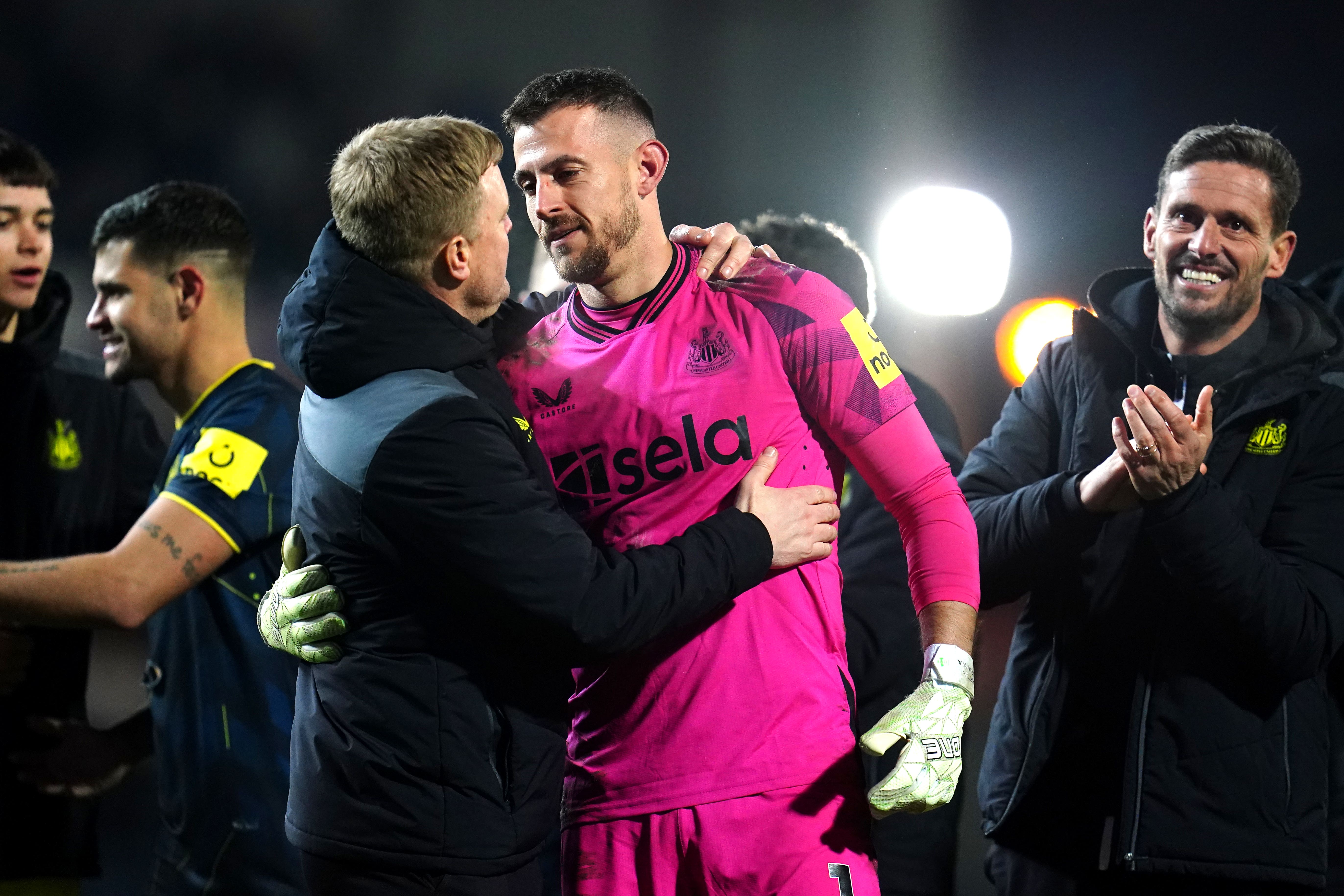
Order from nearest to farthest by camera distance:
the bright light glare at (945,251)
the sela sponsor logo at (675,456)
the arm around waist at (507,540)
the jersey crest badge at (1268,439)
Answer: the arm around waist at (507,540) → the sela sponsor logo at (675,456) → the jersey crest badge at (1268,439) → the bright light glare at (945,251)

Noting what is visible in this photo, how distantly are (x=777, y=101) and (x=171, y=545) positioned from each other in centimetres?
227

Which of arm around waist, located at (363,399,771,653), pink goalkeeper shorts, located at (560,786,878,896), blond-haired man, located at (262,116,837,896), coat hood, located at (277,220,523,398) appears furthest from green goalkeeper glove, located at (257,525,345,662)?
pink goalkeeper shorts, located at (560,786,878,896)

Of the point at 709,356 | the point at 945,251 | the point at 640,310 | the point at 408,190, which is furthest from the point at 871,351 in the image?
the point at 945,251

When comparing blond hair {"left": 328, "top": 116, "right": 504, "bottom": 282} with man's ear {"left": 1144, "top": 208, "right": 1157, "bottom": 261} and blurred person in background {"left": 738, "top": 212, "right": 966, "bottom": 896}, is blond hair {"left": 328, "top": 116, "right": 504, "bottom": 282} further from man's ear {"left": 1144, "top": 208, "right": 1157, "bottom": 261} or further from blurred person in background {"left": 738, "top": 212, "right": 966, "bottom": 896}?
man's ear {"left": 1144, "top": 208, "right": 1157, "bottom": 261}

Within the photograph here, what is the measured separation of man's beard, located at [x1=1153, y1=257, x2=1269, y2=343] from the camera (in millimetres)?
2051

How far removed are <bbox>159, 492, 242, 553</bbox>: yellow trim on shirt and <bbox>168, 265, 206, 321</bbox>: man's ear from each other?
19.7 inches

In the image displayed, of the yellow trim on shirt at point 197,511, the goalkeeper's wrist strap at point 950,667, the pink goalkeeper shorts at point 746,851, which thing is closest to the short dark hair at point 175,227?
the yellow trim on shirt at point 197,511

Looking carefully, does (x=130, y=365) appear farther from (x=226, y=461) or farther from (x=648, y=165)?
(x=648, y=165)

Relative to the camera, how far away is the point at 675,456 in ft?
5.55

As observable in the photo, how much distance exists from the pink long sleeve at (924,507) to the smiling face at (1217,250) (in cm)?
70

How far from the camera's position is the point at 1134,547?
202cm

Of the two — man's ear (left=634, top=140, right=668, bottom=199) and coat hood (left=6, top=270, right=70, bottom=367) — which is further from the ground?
man's ear (left=634, top=140, right=668, bottom=199)

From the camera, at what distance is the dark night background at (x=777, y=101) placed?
3.13 meters

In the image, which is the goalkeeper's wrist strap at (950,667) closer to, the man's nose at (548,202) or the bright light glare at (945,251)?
the man's nose at (548,202)
